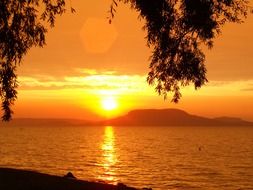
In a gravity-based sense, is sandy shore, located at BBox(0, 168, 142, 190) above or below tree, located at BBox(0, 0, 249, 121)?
below

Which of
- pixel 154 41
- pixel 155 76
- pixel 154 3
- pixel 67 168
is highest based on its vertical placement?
pixel 154 3

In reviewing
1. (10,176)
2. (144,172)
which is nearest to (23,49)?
(10,176)

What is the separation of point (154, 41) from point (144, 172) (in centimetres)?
5053

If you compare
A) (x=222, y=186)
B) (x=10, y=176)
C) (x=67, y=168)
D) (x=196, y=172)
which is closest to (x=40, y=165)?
(x=67, y=168)

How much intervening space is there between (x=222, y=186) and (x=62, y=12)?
137 feet

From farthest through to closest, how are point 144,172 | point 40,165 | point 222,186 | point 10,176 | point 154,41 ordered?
1. point 40,165
2. point 144,172
3. point 222,186
4. point 10,176
5. point 154,41

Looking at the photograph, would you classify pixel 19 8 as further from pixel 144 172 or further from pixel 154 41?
pixel 144 172

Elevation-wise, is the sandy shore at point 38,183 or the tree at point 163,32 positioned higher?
the tree at point 163,32

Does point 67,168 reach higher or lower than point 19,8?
lower

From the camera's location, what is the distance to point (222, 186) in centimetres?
5269

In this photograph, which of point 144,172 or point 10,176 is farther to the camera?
point 144,172

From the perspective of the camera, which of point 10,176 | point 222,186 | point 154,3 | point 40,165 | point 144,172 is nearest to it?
point 154,3

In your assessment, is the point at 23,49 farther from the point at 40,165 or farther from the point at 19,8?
the point at 40,165

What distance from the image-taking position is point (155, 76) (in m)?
17.2
